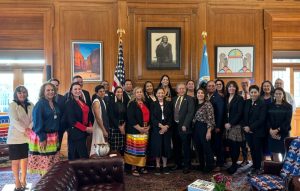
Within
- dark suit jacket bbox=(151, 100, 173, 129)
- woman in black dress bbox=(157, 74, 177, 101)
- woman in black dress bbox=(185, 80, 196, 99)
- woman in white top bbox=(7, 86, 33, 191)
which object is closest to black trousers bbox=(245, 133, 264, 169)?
woman in black dress bbox=(185, 80, 196, 99)

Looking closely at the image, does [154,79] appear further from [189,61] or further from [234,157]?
[234,157]

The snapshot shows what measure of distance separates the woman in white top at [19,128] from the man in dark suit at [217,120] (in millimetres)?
3252

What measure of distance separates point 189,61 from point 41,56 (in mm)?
3823

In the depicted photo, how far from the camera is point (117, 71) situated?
235 inches

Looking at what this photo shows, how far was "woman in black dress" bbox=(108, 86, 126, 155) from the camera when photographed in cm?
492

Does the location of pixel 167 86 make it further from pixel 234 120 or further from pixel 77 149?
pixel 77 149

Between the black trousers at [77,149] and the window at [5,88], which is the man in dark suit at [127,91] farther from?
the window at [5,88]

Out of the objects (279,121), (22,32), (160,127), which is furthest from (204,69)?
(22,32)

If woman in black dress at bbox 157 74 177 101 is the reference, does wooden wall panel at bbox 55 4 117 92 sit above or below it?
above

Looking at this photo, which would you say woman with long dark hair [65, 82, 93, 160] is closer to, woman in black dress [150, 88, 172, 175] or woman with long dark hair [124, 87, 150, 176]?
woman with long dark hair [124, 87, 150, 176]

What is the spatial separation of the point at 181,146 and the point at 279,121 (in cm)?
188

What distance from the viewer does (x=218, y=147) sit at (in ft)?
17.0

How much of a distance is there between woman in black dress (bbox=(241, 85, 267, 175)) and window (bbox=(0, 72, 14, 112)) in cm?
575

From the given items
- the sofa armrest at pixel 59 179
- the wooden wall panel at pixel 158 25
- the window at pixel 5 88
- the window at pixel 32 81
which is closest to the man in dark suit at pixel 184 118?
the wooden wall panel at pixel 158 25
